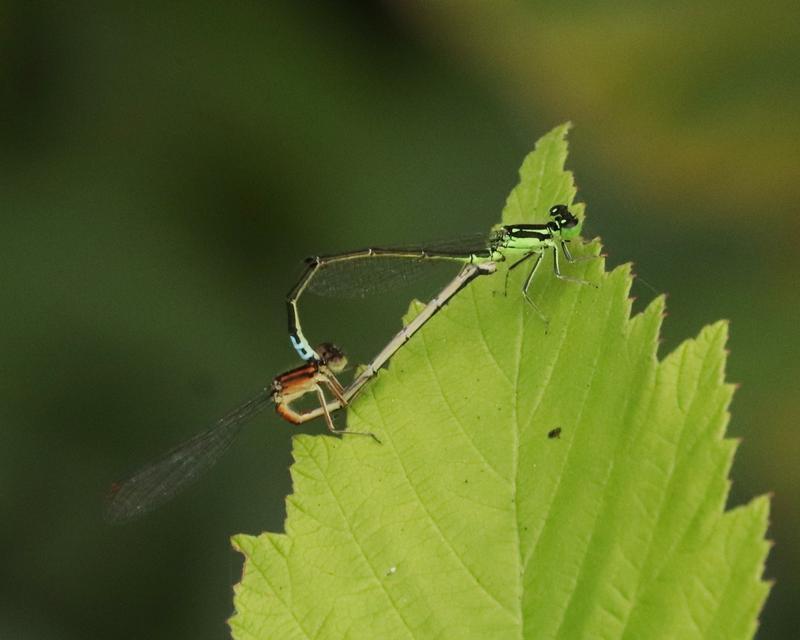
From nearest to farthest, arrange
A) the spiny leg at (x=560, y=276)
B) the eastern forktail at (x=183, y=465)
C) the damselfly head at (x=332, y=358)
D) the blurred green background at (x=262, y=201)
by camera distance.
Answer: the spiny leg at (x=560, y=276)
the damselfly head at (x=332, y=358)
the eastern forktail at (x=183, y=465)
the blurred green background at (x=262, y=201)

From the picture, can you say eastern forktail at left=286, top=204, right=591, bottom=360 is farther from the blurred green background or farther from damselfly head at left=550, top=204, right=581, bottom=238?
the blurred green background

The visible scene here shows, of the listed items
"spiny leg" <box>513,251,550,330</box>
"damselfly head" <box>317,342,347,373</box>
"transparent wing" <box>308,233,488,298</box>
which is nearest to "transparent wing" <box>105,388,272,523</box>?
"damselfly head" <box>317,342,347,373</box>

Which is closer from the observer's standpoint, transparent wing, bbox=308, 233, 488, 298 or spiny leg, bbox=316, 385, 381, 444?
spiny leg, bbox=316, 385, 381, 444

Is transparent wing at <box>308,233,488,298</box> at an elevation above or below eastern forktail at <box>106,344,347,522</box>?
above

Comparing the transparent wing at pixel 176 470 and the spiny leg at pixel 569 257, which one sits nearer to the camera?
the spiny leg at pixel 569 257

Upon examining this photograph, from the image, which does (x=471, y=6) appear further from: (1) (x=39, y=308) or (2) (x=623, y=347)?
(2) (x=623, y=347)

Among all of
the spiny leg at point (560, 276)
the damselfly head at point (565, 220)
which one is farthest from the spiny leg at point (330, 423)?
the damselfly head at point (565, 220)

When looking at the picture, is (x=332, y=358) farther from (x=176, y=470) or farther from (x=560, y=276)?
(x=560, y=276)

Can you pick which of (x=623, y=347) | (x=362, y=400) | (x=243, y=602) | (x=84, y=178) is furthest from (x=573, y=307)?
(x=84, y=178)

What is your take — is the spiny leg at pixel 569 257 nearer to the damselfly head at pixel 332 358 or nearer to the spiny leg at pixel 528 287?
the spiny leg at pixel 528 287
